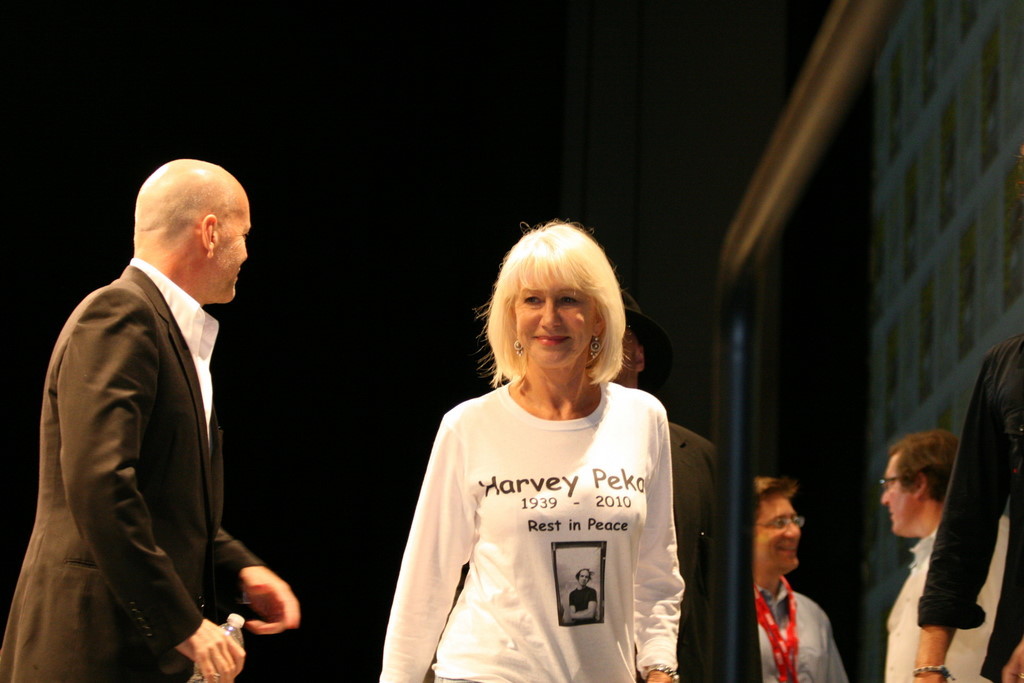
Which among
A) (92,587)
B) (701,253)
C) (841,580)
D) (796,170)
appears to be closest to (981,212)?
(701,253)

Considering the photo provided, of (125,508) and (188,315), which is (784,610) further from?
(125,508)

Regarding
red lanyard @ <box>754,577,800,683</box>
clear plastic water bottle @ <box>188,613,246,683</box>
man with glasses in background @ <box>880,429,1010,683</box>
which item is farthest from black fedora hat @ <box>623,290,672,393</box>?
clear plastic water bottle @ <box>188,613,246,683</box>

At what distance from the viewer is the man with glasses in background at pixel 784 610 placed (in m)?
4.14

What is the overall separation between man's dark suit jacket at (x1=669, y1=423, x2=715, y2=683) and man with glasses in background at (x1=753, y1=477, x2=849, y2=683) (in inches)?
42.3

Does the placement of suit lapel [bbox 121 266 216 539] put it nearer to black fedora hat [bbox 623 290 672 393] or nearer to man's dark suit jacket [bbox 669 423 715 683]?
man's dark suit jacket [bbox 669 423 715 683]

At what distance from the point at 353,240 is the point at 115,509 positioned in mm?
2540

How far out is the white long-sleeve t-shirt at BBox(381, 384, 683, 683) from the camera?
2.15m

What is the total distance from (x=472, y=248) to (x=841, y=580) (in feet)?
5.87

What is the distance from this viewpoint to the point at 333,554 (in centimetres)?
445

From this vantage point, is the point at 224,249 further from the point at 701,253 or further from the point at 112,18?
the point at 701,253

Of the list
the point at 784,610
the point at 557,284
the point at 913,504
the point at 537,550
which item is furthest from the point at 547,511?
the point at 784,610

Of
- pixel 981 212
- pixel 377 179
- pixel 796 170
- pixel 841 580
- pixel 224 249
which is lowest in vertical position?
pixel 841 580

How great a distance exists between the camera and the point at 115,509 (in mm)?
2045

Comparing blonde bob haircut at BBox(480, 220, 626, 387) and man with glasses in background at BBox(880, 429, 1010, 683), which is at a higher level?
blonde bob haircut at BBox(480, 220, 626, 387)
